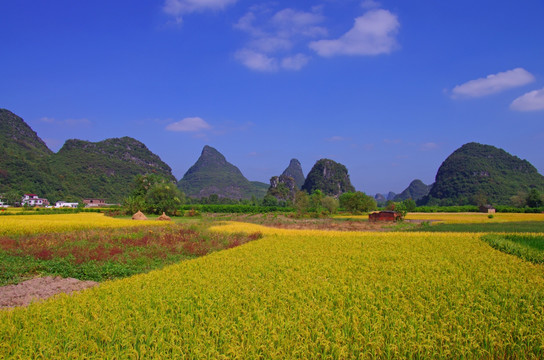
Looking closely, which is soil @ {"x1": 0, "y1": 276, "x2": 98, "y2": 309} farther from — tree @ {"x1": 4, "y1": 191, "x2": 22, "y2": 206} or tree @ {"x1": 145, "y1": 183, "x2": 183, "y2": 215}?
tree @ {"x1": 4, "y1": 191, "x2": 22, "y2": 206}

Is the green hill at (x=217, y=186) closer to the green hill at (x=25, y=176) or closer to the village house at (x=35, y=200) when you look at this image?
the green hill at (x=25, y=176)

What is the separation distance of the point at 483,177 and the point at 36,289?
12585 centimetres

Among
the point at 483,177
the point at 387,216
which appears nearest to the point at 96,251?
the point at 387,216

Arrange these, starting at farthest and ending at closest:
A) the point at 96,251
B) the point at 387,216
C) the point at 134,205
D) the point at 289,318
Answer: the point at 134,205, the point at 387,216, the point at 96,251, the point at 289,318

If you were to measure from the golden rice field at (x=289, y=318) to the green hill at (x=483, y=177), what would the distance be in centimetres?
9938

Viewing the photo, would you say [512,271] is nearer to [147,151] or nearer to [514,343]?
[514,343]

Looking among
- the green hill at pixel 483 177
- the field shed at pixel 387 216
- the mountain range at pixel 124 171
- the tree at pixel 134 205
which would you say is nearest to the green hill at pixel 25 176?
the mountain range at pixel 124 171

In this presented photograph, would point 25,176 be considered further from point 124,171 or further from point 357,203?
point 357,203

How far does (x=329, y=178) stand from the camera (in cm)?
14625

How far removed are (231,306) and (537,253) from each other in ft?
40.4

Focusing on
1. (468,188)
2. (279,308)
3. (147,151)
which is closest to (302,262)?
(279,308)

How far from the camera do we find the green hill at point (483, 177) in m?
100

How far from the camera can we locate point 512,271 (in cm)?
888

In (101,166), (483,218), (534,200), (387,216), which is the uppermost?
(101,166)
